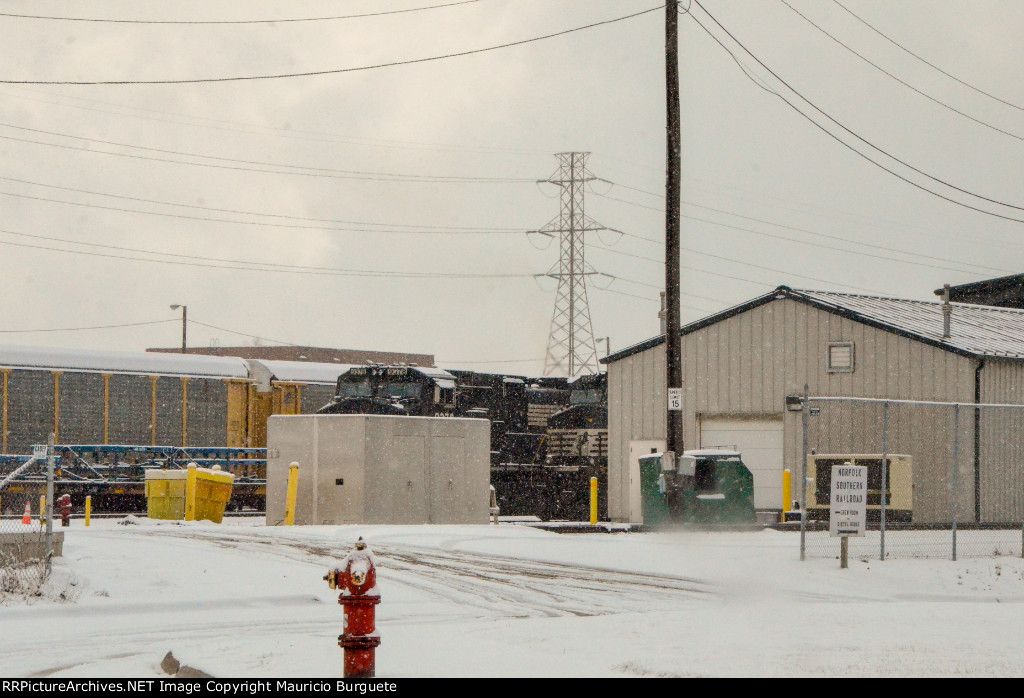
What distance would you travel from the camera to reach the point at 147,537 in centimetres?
1969

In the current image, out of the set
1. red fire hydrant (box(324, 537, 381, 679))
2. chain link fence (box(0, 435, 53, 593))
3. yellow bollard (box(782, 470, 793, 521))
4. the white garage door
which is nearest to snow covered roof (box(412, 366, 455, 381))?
the white garage door

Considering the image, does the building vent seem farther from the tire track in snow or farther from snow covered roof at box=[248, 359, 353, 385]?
snow covered roof at box=[248, 359, 353, 385]

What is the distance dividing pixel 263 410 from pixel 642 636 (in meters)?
27.0

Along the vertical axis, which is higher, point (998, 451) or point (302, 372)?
point (302, 372)

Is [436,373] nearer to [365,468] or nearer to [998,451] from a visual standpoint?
[365,468]

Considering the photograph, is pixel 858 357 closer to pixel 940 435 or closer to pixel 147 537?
pixel 940 435

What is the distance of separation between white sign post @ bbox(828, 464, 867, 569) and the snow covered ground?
51 centimetres

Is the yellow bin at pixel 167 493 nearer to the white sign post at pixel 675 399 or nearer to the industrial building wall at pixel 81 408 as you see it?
the industrial building wall at pixel 81 408

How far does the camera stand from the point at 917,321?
99.2 feet

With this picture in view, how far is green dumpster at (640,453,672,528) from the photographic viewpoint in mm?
23656

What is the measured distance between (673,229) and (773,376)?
402 inches

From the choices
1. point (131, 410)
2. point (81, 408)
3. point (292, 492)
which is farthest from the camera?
point (131, 410)

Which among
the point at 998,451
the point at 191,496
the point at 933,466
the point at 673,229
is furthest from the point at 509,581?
the point at 998,451

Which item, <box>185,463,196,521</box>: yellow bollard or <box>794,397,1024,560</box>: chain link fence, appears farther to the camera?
<box>794,397,1024,560</box>: chain link fence
